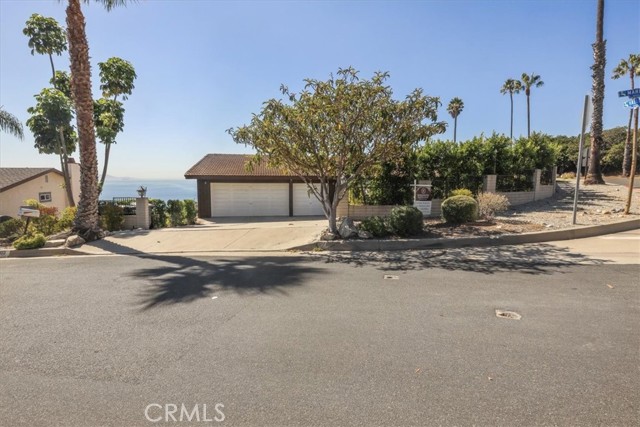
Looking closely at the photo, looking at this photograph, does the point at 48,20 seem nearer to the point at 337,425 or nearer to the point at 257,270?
the point at 257,270

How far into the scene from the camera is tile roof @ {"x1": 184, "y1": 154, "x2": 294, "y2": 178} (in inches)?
808

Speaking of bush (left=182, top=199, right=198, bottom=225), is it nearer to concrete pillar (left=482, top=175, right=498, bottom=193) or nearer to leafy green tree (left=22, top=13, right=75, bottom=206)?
leafy green tree (left=22, top=13, right=75, bottom=206)

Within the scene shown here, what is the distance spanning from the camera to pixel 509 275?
22.2ft

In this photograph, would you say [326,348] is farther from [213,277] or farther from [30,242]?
[30,242]

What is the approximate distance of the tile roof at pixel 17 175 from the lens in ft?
73.4

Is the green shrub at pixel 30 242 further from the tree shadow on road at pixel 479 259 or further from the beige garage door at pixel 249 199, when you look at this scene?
the beige garage door at pixel 249 199

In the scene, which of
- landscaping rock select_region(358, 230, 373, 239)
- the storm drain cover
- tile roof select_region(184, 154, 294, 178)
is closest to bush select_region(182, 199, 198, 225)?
tile roof select_region(184, 154, 294, 178)

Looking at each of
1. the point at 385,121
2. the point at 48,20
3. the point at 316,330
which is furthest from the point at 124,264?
the point at 48,20

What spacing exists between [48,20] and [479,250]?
81.8 feet

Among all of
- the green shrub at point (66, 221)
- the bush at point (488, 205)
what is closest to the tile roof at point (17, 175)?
the green shrub at point (66, 221)

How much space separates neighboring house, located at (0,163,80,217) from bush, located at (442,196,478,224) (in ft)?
81.8

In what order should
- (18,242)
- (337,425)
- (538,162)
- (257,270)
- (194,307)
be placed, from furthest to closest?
1. (538,162)
2. (18,242)
3. (257,270)
4. (194,307)
5. (337,425)

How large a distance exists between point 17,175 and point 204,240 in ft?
68.4

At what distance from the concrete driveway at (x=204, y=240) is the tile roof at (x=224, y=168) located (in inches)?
267
